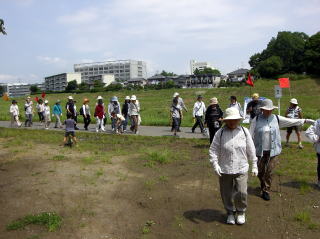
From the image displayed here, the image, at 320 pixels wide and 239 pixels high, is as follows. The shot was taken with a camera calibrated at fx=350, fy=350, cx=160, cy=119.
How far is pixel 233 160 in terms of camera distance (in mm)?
5074

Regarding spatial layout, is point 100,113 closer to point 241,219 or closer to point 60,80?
point 241,219

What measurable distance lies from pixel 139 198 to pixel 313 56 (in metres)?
65.8

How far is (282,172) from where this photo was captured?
8.05 meters

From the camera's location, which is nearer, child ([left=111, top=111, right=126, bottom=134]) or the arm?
the arm

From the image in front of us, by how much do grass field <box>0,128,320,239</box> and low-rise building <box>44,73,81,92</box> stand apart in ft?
492

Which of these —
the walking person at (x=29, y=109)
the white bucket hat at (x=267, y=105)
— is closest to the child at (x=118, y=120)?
the walking person at (x=29, y=109)

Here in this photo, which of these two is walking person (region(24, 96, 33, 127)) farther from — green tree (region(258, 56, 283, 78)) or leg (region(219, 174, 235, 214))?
green tree (region(258, 56, 283, 78))

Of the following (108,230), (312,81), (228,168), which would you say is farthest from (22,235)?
(312,81)

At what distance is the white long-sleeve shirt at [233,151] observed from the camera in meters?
5.08

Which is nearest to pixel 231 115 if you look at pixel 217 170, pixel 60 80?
pixel 217 170

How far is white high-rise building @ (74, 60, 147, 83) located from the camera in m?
188

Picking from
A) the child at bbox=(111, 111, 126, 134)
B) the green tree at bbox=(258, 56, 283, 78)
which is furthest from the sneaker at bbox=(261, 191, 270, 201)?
the green tree at bbox=(258, 56, 283, 78)

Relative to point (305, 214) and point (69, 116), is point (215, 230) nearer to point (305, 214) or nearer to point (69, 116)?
point (305, 214)

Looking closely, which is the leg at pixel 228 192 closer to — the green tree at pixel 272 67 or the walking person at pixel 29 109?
Result: the walking person at pixel 29 109
